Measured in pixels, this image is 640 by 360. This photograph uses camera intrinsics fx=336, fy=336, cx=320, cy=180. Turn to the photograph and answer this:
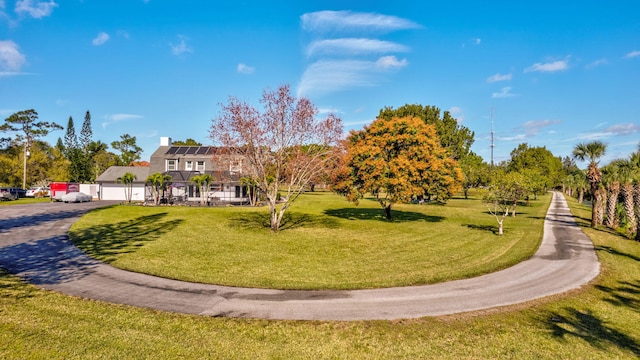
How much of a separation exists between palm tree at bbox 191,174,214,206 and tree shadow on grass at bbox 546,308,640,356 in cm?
4211

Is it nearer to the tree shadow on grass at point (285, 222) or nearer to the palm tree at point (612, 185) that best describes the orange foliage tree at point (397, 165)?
the tree shadow on grass at point (285, 222)

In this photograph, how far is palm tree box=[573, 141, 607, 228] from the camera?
105 feet

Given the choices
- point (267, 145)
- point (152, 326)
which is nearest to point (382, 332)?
point (152, 326)

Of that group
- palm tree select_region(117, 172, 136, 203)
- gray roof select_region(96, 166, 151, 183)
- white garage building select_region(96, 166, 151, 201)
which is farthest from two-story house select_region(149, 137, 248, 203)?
palm tree select_region(117, 172, 136, 203)

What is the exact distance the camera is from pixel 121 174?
57312 millimetres

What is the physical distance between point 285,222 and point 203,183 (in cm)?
2097

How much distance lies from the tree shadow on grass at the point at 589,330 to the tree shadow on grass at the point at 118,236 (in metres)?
19.2

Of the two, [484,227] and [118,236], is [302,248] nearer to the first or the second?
[118,236]

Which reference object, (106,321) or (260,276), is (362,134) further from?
(106,321)

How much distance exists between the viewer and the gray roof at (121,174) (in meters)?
55.7

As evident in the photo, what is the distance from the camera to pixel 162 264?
656 inches

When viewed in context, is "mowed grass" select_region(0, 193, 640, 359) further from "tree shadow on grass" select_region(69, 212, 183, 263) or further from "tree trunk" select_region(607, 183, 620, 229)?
"tree trunk" select_region(607, 183, 620, 229)

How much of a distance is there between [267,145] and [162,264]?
506 inches

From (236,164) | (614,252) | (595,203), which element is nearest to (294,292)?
(236,164)
